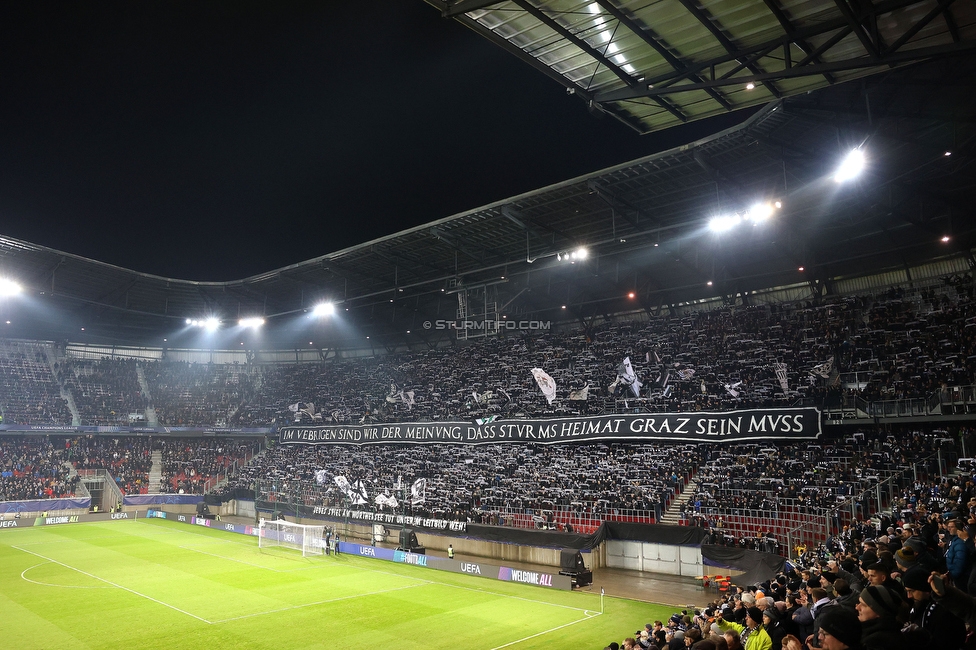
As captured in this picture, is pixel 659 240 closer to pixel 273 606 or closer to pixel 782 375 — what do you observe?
pixel 782 375

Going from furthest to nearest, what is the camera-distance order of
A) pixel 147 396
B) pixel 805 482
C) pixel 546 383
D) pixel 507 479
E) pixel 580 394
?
pixel 147 396, pixel 546 383, pixel 580 394, pixel 507 479, pixel 805 482

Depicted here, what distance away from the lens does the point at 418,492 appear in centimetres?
3759

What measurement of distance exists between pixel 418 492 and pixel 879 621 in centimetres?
3476

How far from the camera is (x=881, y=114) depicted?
2002 cm

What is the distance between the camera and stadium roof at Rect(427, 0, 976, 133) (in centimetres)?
917

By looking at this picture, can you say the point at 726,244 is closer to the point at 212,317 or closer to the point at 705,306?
the point at 705,306

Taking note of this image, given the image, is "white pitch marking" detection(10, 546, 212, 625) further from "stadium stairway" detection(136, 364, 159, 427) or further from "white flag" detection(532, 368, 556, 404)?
"stadium stairway" detection(136, 364, 159, 427)

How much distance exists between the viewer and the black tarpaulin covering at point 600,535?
2680 centimetres

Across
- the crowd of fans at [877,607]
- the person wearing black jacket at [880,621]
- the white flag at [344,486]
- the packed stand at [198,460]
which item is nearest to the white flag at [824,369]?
the crowd of fans at [877,607]

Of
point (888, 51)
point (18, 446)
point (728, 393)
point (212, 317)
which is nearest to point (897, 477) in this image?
point (728, 393)

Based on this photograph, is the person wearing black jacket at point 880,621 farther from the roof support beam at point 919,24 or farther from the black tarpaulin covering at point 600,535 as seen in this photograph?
the black tarpaulin covering at point 600,535

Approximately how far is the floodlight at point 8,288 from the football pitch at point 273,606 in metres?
16.7

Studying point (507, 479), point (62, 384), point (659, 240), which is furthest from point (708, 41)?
point (62, 384)

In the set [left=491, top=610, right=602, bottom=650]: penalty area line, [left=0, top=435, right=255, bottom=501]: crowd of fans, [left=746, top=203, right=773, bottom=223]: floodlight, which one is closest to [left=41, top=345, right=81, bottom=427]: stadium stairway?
[left=0, top=435, right=255, bottom=501]: crowd of fans
